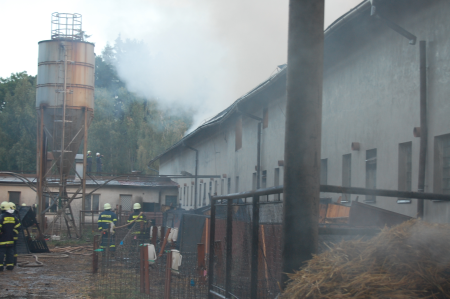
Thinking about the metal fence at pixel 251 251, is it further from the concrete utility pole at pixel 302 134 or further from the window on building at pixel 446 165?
the window on building at pixel 446 165

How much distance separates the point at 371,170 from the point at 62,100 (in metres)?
18.8

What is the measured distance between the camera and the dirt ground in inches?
444

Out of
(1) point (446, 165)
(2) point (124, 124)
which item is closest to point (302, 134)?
(1) point (446, 165)

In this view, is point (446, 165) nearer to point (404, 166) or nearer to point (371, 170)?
point (404, 166)

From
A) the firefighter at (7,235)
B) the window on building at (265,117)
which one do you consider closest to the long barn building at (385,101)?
the window on building at (265,117)

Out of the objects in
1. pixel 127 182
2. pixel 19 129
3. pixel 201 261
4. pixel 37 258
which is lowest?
pixel 37 258

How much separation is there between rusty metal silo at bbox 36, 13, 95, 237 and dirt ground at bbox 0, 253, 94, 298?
32.3ft

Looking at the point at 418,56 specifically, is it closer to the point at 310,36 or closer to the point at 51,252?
the point at 310,36

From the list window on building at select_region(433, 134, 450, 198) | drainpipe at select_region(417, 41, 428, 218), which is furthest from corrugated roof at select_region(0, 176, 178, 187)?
window on building at select_region(433, 134, 450, 198)

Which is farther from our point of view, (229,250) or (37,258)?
(37,258)

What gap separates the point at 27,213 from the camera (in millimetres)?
21078

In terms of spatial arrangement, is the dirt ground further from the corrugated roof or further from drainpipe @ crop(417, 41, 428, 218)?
the corrugated roof

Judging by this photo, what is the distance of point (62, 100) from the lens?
26.9 meters

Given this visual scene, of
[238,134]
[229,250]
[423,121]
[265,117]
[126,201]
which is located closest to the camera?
[229,250]
